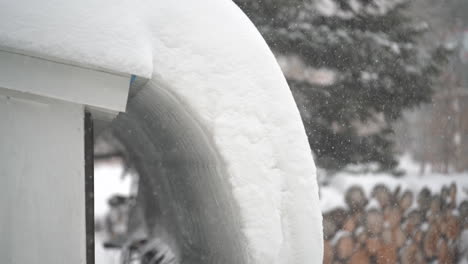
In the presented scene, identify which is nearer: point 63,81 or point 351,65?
point 63,81

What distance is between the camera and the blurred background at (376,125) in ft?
12.2

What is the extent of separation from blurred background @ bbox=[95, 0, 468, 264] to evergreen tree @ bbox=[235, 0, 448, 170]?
1 centimetres

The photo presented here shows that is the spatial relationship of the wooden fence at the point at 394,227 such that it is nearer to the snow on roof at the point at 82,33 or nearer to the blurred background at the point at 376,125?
the blurred background at the point at 376,125

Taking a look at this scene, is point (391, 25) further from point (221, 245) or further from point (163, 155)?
point (221, 245)

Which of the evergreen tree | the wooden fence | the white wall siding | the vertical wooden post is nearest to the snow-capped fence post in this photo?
the white wall siding

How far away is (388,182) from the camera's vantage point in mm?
3977

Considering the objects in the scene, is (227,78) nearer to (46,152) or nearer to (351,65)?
(46,152)

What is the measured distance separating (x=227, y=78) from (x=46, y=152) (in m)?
0.61

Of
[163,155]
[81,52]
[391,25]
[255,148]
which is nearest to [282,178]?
[255,148]

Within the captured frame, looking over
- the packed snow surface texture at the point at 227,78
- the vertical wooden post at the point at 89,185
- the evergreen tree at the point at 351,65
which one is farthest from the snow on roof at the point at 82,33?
the evergreen tree at the point at 351,65

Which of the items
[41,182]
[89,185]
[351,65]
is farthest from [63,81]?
[351,65]

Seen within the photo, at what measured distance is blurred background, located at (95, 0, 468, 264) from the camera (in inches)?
146

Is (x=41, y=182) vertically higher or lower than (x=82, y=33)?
lower

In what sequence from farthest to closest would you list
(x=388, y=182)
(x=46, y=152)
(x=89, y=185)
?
1. (x=388, y=182)
2. (x=89, y=185)
3. (x=46, y=152)
